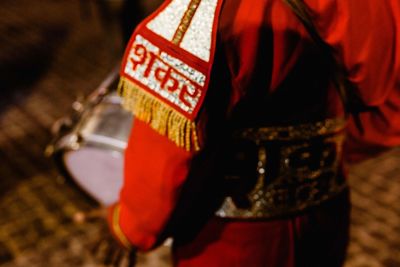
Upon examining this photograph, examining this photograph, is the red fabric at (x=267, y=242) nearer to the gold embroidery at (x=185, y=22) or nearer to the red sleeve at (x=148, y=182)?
the red sleeve at (x=148, y=182)

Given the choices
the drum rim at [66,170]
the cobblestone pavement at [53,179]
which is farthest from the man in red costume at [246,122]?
the cobblestone pavement at [53,179]

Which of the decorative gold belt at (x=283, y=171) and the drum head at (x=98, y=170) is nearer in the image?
the decorative gold belt at (x=283, y=171)

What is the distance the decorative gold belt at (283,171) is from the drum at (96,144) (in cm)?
81

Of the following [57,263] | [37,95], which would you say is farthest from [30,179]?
[37,95]

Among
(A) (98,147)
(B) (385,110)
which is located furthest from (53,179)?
(B) (385,110)

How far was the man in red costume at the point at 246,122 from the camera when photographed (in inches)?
37.3

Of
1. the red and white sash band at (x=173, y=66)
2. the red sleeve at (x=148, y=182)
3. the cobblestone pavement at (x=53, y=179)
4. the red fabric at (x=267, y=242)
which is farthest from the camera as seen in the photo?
the cobblestone pavement at (x=53, y=179)

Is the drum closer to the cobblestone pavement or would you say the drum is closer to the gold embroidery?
the cobblestone pavement

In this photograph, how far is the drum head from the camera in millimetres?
1929

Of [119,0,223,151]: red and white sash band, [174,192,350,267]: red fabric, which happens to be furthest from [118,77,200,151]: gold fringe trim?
[174,192,350,267]: red fabric

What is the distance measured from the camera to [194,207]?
1.22 meters

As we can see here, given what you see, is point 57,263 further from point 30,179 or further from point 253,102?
point 253,102

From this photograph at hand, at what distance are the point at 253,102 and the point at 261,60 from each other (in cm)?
12

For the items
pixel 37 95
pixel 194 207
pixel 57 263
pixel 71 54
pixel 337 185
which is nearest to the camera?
pixel 194 207
